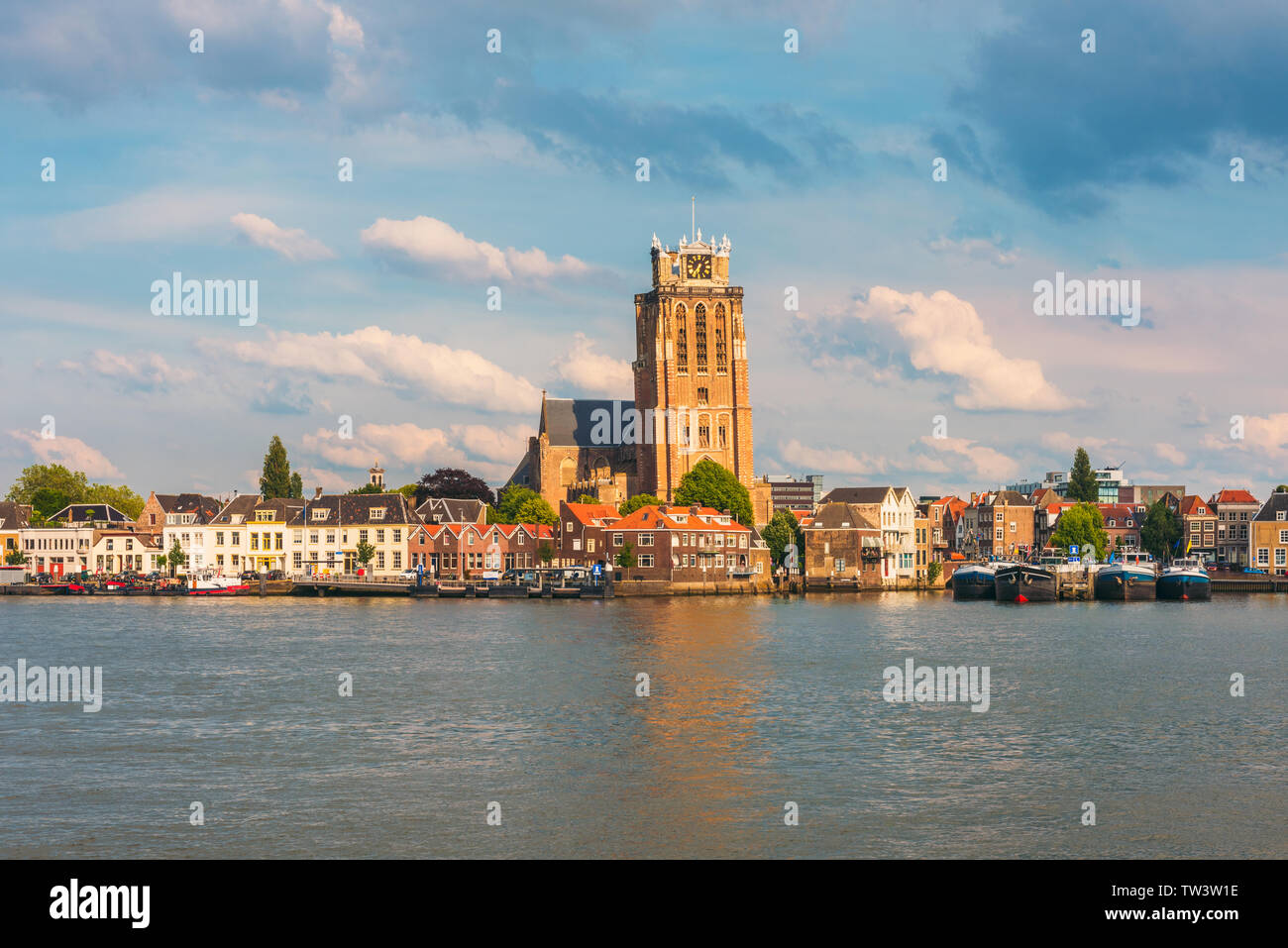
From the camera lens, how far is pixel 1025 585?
122688 mm

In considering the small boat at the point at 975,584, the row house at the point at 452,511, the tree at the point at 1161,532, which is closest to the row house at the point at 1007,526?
the tree at the point at 1161,532

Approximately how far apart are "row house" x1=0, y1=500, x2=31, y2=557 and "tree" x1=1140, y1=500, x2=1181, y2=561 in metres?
135

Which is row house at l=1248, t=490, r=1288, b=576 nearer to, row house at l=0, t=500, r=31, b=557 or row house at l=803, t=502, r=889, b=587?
row house at l=803, t=502, r=889, b=587

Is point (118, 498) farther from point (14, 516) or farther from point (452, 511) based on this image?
point (452, 511)

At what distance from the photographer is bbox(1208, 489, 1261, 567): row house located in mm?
152125

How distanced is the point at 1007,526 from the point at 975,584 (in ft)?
156

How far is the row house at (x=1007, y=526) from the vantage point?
568 ft

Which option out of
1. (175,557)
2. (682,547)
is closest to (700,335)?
(682,547)

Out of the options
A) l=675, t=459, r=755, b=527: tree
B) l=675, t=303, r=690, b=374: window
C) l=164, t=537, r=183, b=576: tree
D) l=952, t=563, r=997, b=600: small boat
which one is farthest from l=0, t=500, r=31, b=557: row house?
l=952, t=563, r=997, b=600: small boat

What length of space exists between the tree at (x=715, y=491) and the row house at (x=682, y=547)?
13.4 meters

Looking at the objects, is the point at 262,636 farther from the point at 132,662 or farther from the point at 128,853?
the point at 128,853
